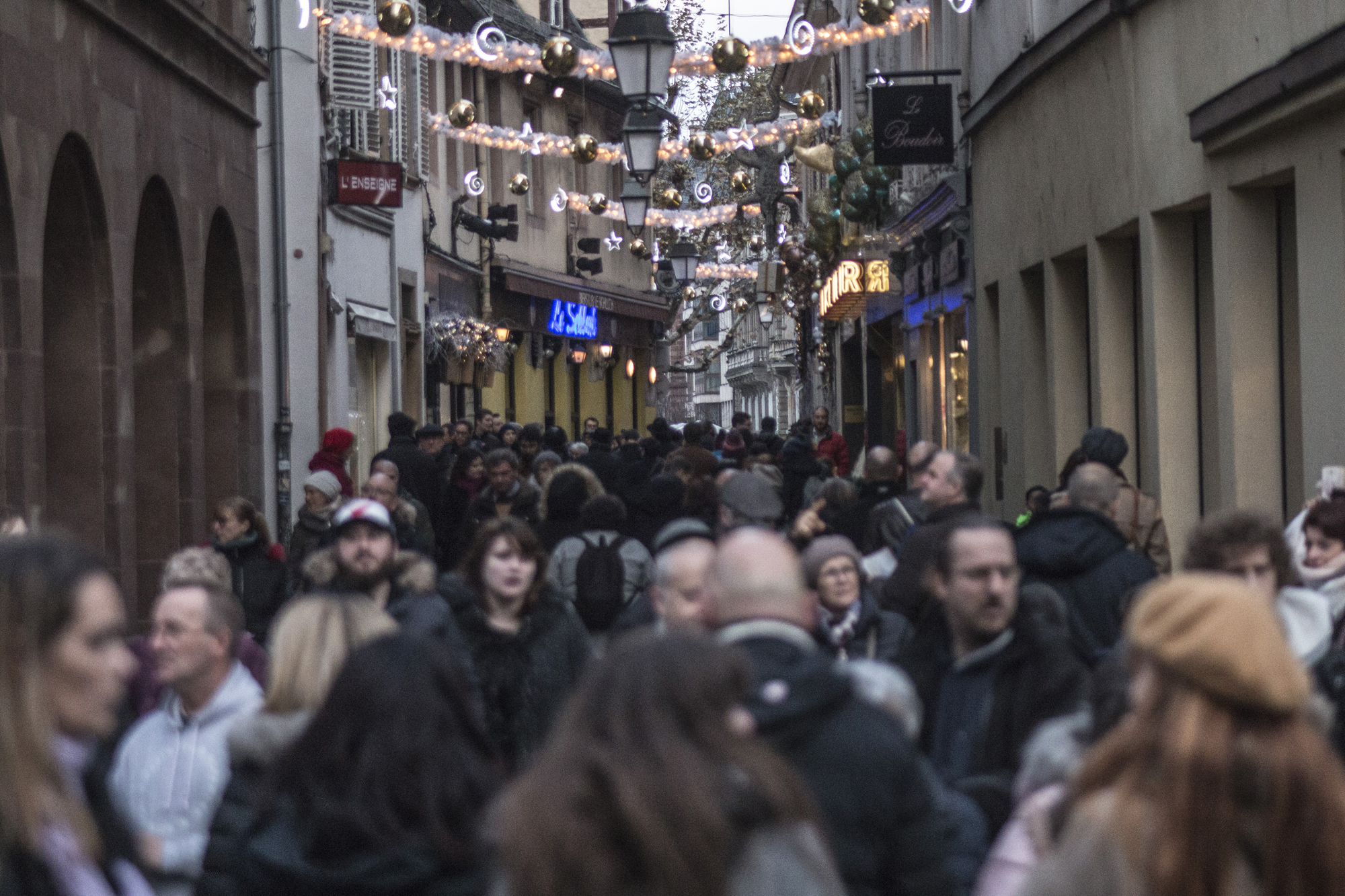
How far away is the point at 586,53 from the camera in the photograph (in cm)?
2380

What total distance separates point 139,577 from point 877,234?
1685cm

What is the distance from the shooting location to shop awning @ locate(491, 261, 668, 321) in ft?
127

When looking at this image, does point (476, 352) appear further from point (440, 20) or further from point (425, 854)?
point (425, 854)

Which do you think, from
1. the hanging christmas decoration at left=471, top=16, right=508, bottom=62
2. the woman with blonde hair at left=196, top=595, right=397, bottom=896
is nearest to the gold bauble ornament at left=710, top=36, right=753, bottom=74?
the hanging christmas decoration at left=471, top=16, right=508, bottom=62

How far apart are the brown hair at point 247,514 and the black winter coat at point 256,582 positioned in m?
0.06

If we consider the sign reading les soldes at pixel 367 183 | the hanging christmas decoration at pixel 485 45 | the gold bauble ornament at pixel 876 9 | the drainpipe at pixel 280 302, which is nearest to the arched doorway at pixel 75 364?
the drainpipe at pixel 280 302

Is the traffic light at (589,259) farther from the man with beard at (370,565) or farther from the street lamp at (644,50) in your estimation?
the man with beard at (370,565)

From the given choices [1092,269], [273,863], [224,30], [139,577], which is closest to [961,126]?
[1092,269]

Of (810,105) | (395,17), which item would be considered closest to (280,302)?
(395,17)

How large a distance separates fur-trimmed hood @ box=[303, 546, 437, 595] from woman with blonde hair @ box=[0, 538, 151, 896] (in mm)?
4177

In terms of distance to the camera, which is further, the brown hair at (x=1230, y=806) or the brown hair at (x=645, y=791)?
the brown hair at (x=1230, y=806)

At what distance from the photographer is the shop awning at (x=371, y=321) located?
2598cm

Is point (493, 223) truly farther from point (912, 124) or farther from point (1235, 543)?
point (1235, 543)

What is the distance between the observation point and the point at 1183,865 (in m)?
3.13
